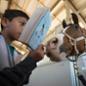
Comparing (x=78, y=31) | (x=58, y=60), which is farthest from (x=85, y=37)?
(x=58, y=60)

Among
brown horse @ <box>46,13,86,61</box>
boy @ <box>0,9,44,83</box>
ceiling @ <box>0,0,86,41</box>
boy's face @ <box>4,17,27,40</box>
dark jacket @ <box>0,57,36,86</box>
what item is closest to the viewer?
dark jacket @ <box>0,57,36,86</box>

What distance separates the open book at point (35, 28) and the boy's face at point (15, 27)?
59 millimetres

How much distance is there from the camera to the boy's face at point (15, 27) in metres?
1.09

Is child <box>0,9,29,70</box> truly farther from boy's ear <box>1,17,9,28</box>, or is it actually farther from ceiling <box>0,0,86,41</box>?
ceiling <box>0,0,86,41</box>

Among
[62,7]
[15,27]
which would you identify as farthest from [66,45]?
[62,7]

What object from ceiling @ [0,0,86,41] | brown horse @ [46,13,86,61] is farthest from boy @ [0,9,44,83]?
ceiling @ [0,0,86,41]

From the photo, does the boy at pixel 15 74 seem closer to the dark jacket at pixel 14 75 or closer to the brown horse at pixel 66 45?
the dark jacket at pixel 14 75

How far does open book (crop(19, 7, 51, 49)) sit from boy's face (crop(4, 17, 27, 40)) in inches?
2.3

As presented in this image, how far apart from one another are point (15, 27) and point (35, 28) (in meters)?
0.14

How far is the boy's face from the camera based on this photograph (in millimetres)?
1088

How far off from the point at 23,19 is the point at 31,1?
3.52 meters

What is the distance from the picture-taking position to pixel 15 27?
1.09 meters

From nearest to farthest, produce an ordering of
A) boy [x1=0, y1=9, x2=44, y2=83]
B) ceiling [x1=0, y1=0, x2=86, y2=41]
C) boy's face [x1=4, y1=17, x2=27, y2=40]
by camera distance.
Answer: boy [x1=0, y1=9, x2=44, y2=83], boy's face [x1=4, y1=17, x2=27, y2=40], ceiling [x1=0, y1=0, x2=86, y2=41]

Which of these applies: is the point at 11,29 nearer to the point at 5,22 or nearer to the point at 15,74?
the point at 5,22
